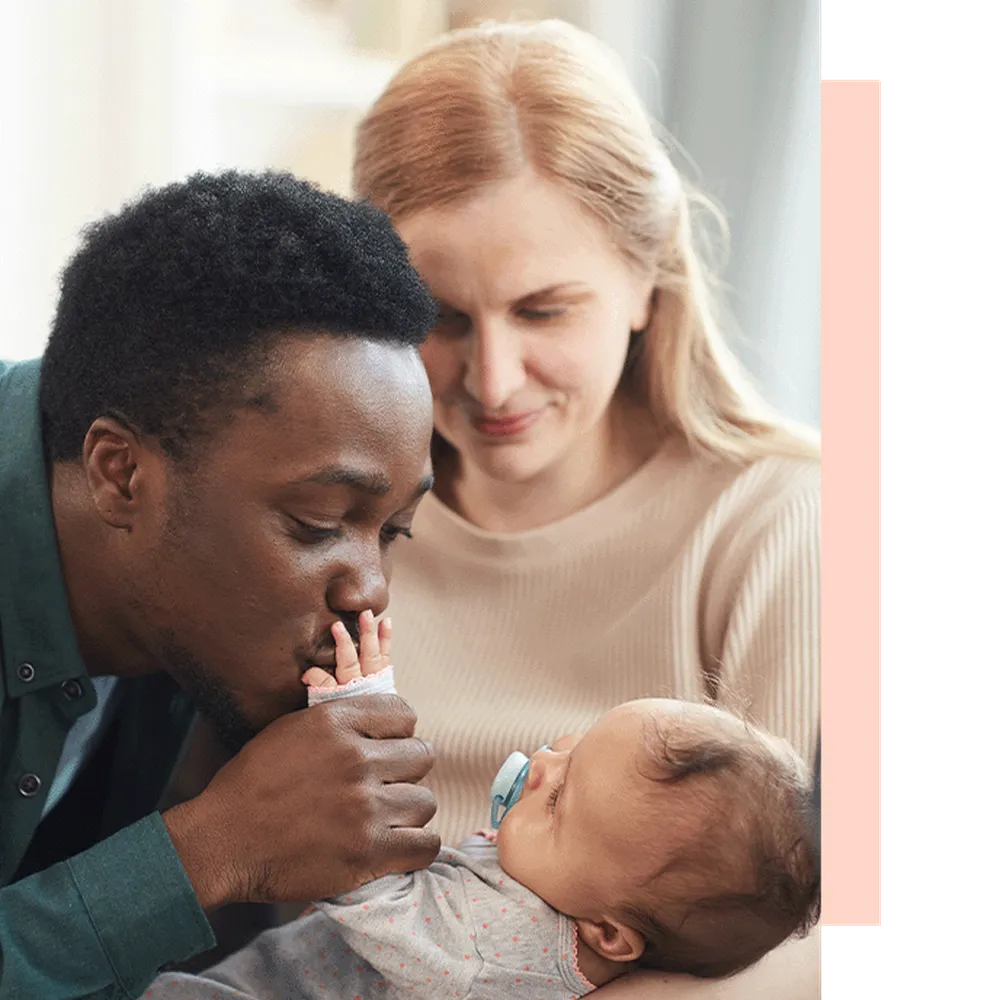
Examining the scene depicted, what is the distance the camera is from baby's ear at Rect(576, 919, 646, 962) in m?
1.44

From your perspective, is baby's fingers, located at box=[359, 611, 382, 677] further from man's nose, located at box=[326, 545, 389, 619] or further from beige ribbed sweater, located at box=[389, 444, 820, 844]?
beige ribbed sweater, located at box=[389, 444, 820, 844]

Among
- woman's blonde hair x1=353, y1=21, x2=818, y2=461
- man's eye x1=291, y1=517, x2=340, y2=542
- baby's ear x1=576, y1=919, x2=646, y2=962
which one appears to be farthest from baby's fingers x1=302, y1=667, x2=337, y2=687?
woman's blonde hair x1=353, y1=21, x2=818, y2=461

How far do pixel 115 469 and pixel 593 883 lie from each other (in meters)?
0.59

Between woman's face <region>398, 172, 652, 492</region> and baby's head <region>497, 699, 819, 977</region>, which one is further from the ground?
woman's face <region>398, 172, 652, 492</region>

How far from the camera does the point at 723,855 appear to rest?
4.67 ft

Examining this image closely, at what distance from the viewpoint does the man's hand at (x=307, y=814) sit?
4.53ft

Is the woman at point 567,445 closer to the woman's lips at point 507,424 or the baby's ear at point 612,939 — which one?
the woman's lips at point 507,424

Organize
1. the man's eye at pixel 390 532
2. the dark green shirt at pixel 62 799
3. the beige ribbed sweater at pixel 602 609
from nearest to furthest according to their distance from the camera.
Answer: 1. the dark green shirt at pixel 62 799
2. the man's eye at pixel 390 532
3. the beige ribbed sweater at pixel 602 609

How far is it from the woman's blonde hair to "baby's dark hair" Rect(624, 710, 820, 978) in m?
0.32

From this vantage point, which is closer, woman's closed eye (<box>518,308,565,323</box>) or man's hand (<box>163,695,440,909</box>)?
man's hand (<box>163,695,440,909</box>)

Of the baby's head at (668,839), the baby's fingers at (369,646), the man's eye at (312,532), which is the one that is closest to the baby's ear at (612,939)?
the baby's head at (668,839)

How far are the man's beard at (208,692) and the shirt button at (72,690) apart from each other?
0.27 feet

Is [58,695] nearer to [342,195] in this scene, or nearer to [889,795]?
[342,195]

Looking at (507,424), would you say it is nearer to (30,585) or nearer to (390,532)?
(390,532)
